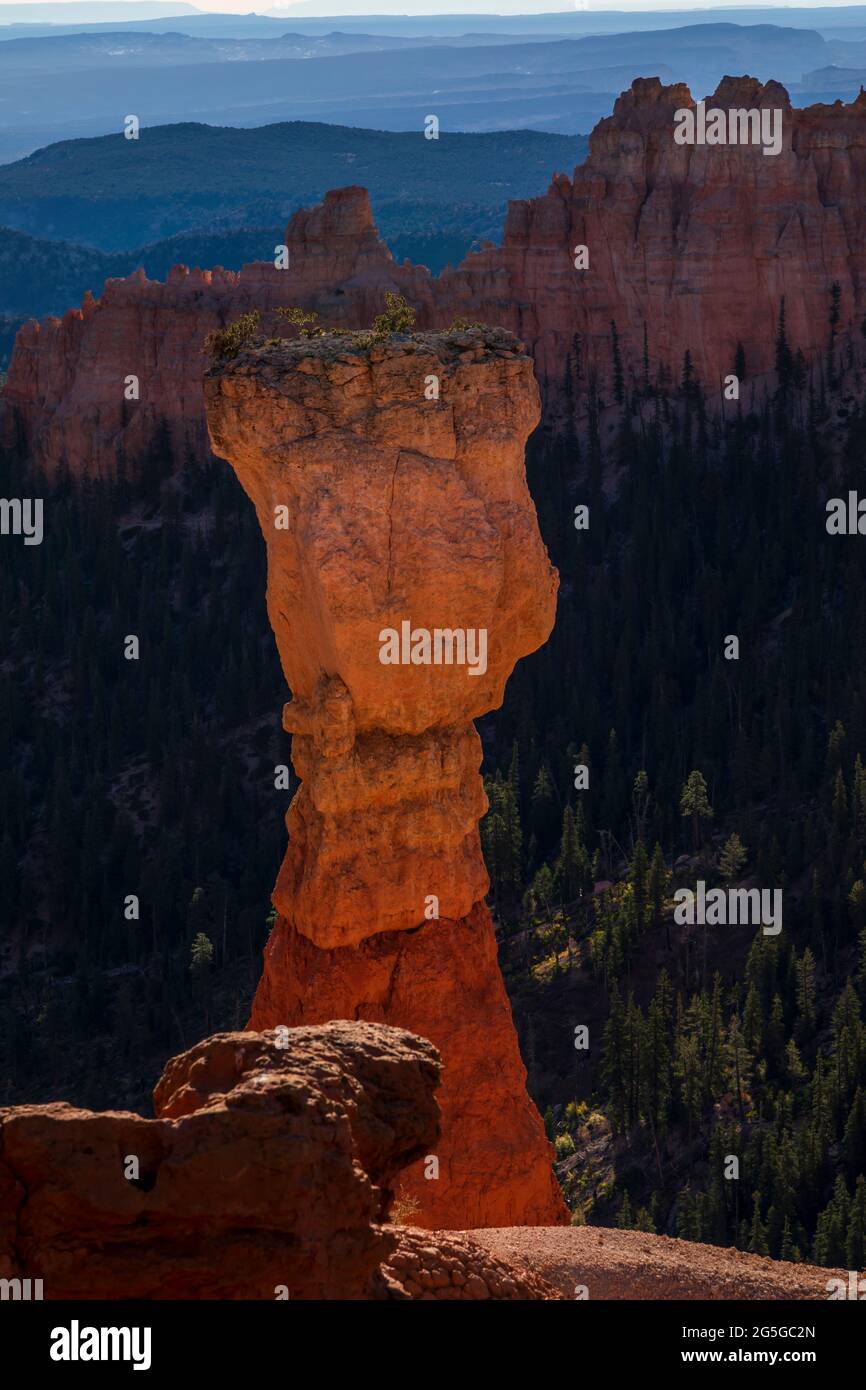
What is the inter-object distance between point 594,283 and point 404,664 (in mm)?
86412

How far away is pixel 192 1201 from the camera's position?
16.1 metres

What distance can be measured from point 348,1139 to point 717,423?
3577 inches

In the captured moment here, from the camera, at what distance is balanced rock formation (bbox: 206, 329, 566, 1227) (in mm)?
26625

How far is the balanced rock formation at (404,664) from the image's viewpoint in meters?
26.6

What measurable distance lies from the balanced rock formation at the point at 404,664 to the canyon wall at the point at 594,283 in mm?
74140

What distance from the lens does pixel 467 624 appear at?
27.3m

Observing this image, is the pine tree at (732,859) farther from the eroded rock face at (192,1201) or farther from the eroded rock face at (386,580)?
the eroded rock face at (192,1201)

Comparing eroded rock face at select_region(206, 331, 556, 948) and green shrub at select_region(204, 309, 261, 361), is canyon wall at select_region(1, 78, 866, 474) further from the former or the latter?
eroded rock face at select_region(206, 331, 556, 948)

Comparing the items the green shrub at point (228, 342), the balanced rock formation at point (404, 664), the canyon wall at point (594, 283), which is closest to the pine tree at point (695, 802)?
the canyon wall at point (594, 283)

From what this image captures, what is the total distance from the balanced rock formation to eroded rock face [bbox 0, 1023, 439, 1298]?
10.1 metres

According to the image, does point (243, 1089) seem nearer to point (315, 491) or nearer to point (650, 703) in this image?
point (315, 491)

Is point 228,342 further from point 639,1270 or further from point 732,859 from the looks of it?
point 732,859

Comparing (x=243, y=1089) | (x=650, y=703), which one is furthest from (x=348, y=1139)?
(x=650, y=703)

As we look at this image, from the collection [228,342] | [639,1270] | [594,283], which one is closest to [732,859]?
[228,342]
